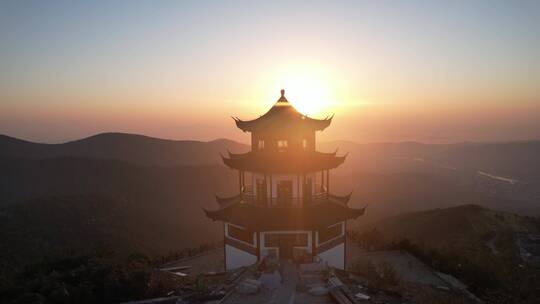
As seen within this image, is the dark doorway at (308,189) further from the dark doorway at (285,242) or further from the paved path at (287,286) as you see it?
the paved path at (287,286)

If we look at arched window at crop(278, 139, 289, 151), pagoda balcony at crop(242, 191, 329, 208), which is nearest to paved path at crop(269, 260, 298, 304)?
pagoda balcony at crop(242, 191, 329, 208)

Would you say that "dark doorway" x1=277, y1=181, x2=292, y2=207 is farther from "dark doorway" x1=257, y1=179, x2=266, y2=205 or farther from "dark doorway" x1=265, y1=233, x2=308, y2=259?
"dark doorway" x1=265, y1=233, x2=308, y2=259

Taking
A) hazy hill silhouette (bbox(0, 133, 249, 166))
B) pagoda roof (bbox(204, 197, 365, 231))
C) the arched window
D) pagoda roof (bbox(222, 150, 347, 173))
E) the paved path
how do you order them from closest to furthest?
the paved path
pagoda roof (bbox(204, 197, 365, 231))
pagoda roof (bbox(222, 150, 347, 173))
the arched window
hazy hill silhouette (bbox(0, 133, 249, 166))

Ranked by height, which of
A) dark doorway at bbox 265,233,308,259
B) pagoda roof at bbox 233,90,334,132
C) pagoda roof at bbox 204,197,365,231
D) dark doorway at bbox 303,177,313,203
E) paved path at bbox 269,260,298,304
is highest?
pagoda roof at bbox 233,90,334,132

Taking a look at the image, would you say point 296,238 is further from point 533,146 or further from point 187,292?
point 533,146

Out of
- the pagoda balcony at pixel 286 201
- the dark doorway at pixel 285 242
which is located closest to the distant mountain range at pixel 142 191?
the pagoda balcony at pixel 286 201

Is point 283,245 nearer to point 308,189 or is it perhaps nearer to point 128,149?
point 308,189
